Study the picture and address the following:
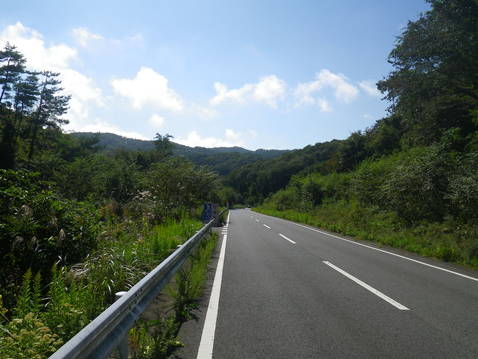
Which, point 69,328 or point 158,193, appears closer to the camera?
point 69,328

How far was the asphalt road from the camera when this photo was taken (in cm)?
343

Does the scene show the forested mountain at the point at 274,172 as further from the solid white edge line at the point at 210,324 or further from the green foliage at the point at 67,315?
the green foliage at the point at 67,315

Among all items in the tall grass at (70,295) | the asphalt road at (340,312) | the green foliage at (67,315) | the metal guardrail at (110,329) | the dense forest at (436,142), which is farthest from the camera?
the dense forest at (436,142)

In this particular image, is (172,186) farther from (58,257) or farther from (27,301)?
(27,301)

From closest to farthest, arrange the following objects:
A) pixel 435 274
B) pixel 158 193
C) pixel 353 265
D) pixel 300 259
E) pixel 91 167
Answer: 1. pixel 435 274
2. pixel 353 265
3. pixel 300 259
4. pixel 158 193
5. pixel 91 167

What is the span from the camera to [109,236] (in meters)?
7.80

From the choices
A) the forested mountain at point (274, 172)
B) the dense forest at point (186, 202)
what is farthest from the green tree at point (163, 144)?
the dense forest at point (186, 202)

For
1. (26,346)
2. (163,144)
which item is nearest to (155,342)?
(26,346)

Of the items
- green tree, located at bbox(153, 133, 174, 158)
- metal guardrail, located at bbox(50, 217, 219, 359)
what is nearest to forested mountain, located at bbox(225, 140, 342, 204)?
green tree, located at bbox(153, 133, 174, 158)

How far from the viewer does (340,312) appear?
4.59m

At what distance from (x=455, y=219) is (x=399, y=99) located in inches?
302

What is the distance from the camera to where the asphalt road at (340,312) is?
3.43 m

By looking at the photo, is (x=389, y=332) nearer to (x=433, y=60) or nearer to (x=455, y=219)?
(x=455, y=219)

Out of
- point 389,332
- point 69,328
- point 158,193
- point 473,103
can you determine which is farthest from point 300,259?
point 473,103
